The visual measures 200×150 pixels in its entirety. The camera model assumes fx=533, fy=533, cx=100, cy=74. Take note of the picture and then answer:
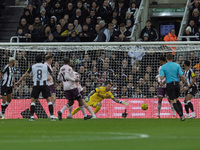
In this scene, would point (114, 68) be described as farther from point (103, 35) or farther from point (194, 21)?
point (194, 21)

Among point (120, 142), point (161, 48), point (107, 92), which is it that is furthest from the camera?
point (161, 48)

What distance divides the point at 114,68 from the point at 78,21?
5.18 metres

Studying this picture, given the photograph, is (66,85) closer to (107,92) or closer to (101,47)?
(107,92)

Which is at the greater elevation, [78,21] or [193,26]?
[78,21]

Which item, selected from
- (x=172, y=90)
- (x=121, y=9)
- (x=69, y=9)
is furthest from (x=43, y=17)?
(x=172, y=90)

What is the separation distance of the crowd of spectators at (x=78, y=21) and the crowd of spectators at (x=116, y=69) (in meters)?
1.97

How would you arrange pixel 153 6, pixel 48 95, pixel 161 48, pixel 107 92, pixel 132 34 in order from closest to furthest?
1. pixel 48 95
2. pixel 107 92
3. pixel 161 48
4. pixel 132 34
5. pixel 153 6

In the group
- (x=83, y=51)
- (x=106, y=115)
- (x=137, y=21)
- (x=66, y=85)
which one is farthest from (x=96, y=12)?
(x=66, y=85)

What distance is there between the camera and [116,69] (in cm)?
2030

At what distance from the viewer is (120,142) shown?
26.7 ft

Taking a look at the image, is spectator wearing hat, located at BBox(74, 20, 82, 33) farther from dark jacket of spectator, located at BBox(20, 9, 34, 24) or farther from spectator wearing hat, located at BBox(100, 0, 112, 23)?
dark jacket of spectator, located at BBox(20, 9, 34, 24)

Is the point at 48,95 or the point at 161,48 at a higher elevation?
the point at 161,48

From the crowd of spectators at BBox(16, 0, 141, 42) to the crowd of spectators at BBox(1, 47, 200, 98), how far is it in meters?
1.97

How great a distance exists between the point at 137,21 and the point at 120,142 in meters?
17.1
